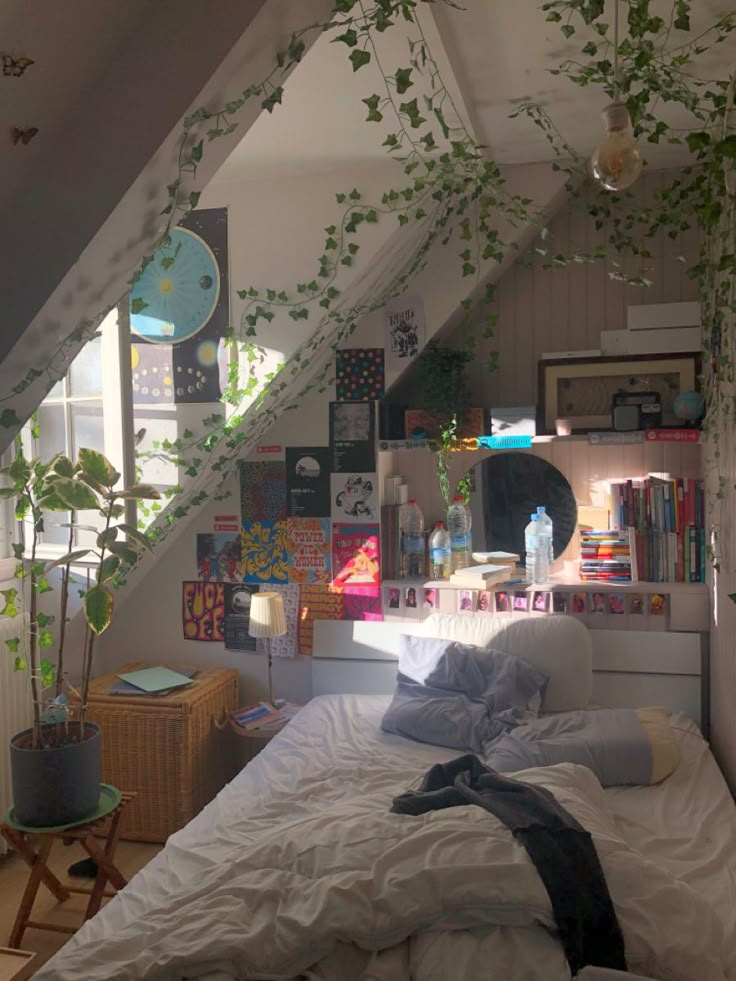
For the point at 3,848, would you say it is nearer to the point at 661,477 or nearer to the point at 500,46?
the point at 661,477

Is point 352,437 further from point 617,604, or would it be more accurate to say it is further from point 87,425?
point 617,604

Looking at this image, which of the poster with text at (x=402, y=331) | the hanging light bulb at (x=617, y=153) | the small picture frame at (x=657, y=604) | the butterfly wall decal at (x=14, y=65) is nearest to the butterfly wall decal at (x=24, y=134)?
the butterfly wall decal at (x=14, y=65)

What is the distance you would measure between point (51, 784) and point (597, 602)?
2.11 metres

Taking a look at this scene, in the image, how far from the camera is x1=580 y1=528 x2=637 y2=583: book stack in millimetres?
3551

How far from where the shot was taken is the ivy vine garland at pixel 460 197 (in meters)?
1.87

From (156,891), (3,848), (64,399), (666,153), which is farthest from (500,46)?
(3,848)

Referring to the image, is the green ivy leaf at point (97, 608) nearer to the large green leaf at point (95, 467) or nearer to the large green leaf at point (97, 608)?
the large green leaf at point (97, 608)

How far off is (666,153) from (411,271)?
41.4 inches

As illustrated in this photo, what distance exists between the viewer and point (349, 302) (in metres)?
3.32

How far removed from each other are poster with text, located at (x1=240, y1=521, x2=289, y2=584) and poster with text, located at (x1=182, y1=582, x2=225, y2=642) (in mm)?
172

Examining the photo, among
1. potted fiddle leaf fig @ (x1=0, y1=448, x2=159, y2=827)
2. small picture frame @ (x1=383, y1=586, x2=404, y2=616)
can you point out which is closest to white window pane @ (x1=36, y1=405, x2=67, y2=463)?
potted fiddle leaf fig @ (x1=0, y1=448, x2=159, y2=827)

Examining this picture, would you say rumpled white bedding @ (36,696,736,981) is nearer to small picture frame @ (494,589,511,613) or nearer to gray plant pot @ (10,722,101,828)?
gray plant pot @ (10,722,101,828)

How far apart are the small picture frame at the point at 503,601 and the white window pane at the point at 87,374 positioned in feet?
5.78

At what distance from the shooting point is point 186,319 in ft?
11.2
